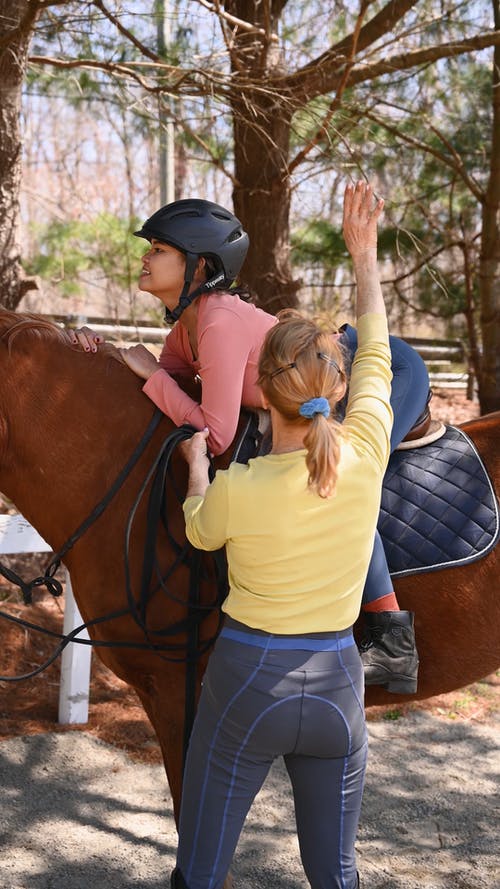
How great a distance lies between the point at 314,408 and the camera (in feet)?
5.89

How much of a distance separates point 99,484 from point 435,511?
3.38 feet

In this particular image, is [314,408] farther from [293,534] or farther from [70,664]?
[70,664]

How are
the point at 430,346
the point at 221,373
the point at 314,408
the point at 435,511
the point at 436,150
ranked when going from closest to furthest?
the point at 314,408 → the point at 221,373 → the point at 435,511 → the point at 436,150 → the point at 430,346

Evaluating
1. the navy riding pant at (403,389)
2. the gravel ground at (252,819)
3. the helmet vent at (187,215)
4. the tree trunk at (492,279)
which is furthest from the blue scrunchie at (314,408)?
the tree trunk at (492,279)

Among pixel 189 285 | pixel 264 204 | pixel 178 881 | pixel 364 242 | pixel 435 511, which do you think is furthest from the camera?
pixel 264 204

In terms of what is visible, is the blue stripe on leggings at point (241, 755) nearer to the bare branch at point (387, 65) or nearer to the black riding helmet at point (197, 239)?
the black riding helmet at point (197, 239)

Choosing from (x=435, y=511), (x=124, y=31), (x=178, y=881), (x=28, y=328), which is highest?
(x=124, y=31)

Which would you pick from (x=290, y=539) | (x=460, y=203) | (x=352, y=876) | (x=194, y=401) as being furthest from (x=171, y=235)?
(x=460, y=203)

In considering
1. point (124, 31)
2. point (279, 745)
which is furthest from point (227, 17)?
point (279, 745)

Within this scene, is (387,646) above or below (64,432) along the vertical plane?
below

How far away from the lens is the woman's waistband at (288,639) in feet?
6.16

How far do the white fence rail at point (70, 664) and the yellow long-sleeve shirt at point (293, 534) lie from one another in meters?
2.54

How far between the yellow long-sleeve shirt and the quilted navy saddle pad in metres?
0.76

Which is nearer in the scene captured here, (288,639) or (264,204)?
(288,639)
